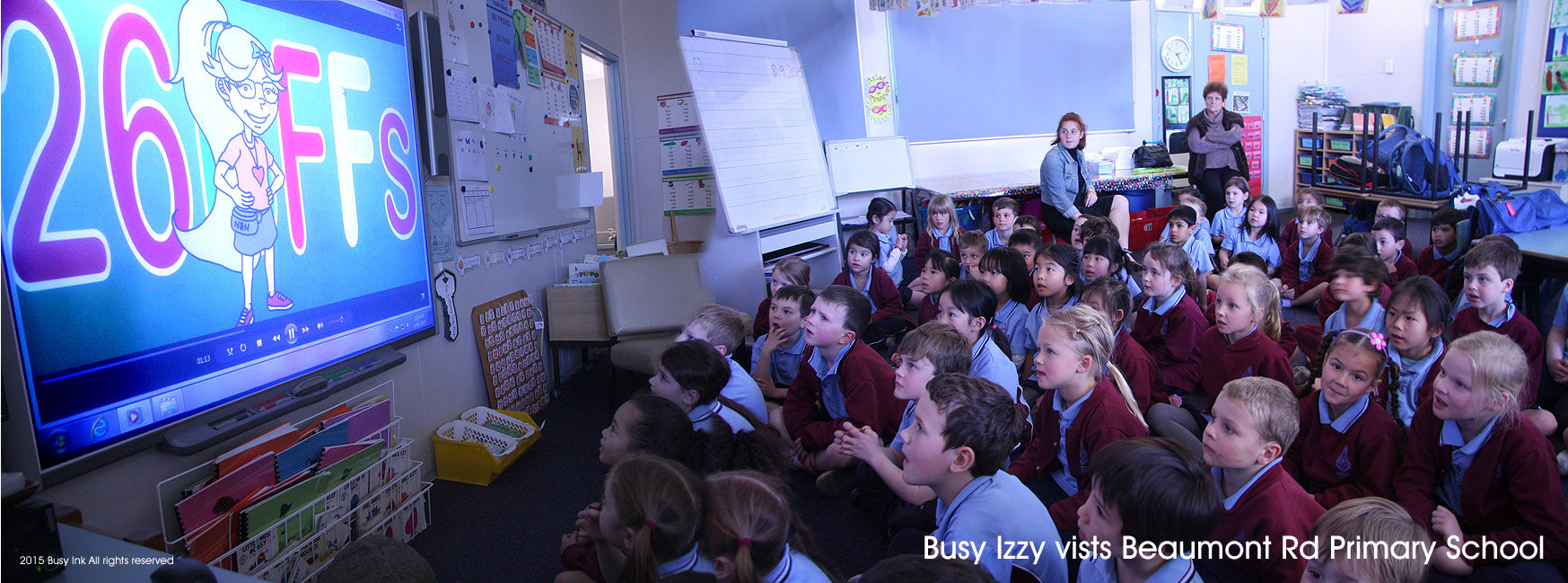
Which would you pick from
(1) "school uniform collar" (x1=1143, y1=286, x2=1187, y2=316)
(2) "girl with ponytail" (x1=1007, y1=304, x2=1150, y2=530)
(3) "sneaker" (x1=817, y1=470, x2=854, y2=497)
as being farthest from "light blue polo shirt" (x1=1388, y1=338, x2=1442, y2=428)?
(3) "sneaker" (x1=817, y1=470, x2=854, y2=497)

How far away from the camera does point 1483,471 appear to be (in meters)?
1.77

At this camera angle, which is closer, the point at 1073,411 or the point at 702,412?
the point at 1073,411

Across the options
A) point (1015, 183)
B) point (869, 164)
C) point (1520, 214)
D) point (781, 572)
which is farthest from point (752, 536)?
point (1015, 183)

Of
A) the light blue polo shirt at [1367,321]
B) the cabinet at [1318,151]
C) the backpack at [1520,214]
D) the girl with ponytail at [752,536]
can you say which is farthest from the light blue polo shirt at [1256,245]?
the girl with ponytail at [752,536]

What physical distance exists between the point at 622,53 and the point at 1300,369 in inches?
169

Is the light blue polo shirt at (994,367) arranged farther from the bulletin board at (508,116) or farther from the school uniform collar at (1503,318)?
the bulletin board at (508,116)

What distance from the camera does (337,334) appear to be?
2262mm

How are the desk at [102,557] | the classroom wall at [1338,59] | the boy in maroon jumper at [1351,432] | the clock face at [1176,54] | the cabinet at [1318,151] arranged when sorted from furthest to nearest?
the classroom wall at [1338,59]
the cabinet at [1318,151]
the clock face at [1176,54]
the boy in maroon jumper at [1351,432]
the desk at [102,557]

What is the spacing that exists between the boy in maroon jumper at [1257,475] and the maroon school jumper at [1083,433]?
8.7 inches

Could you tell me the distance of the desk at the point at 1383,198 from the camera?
5.32m

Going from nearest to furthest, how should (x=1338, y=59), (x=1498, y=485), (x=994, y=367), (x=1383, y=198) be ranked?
(x=1498, y=485)
(x=994, y=367)
(x=1383, y=198)
(x=1338, y=59)

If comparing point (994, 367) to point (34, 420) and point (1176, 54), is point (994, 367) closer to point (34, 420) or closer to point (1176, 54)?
point (34, 420)

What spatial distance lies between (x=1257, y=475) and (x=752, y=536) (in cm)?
109

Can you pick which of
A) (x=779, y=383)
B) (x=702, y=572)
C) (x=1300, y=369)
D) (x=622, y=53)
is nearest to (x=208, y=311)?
(x=702, y=572)
